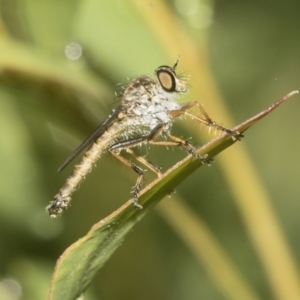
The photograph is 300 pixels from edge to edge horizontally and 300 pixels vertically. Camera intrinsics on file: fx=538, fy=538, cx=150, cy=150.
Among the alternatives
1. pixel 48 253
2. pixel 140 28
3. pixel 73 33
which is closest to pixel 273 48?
pixel 140 28

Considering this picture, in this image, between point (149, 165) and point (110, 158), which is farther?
point (110, 158)

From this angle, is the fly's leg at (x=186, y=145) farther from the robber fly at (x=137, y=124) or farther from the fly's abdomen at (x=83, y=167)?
the fly's abdomen at (x=83, y=167)

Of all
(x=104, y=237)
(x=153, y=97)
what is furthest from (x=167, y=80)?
(x=104, y=237)

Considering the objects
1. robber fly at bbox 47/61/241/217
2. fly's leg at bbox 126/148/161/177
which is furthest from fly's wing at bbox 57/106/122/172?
fly's leg at bbox 126/148/161/177

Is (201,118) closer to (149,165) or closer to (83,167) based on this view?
(149,165)

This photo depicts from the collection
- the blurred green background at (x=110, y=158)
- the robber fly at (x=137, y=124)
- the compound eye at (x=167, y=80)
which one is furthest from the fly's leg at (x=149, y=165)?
the compound eye at (x=167, y=80)

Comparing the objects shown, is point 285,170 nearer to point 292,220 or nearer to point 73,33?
point 292,220

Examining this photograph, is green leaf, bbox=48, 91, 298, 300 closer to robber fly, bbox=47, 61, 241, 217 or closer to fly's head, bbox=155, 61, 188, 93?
robber fly, bbox=47, 61, 241, 217
